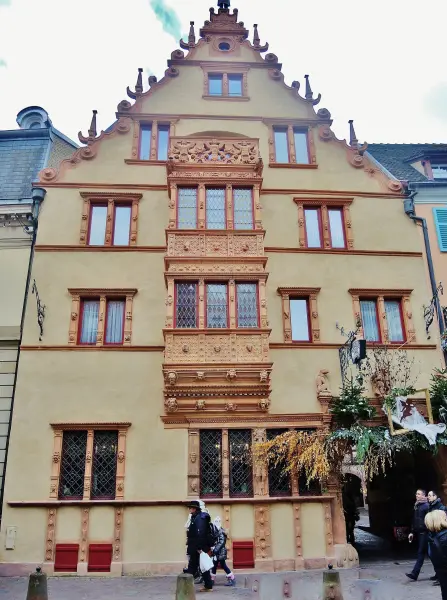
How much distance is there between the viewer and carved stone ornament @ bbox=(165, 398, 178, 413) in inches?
637

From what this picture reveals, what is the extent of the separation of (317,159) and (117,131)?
24.8ft

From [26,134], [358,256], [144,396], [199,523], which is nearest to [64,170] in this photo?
[26,134]

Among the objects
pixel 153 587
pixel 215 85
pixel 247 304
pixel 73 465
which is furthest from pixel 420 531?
pixel 215 85

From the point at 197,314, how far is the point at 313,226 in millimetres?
5638

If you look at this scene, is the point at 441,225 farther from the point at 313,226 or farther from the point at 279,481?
the point at 279,481

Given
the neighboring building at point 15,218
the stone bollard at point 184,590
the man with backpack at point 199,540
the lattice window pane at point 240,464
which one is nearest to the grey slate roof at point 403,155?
the lattice window pane at point 240,464

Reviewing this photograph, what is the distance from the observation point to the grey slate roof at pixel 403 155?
21141 mm

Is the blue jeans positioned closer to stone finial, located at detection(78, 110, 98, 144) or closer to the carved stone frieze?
the carved stone frieze

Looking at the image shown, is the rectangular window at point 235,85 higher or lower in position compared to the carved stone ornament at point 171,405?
higher

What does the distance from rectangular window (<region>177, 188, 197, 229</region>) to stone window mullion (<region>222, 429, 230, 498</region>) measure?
275 inches

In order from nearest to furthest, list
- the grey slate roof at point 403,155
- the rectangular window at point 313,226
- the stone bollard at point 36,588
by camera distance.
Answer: the stone bollard at point 36,588
the rectangular window at point 313,226
the grey slate roof at point 403,155

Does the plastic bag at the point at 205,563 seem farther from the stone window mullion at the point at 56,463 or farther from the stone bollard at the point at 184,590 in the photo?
the stone window mullion at the point at 56,463

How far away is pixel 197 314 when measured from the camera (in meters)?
17.1

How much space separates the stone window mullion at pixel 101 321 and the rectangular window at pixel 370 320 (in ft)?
28.3
